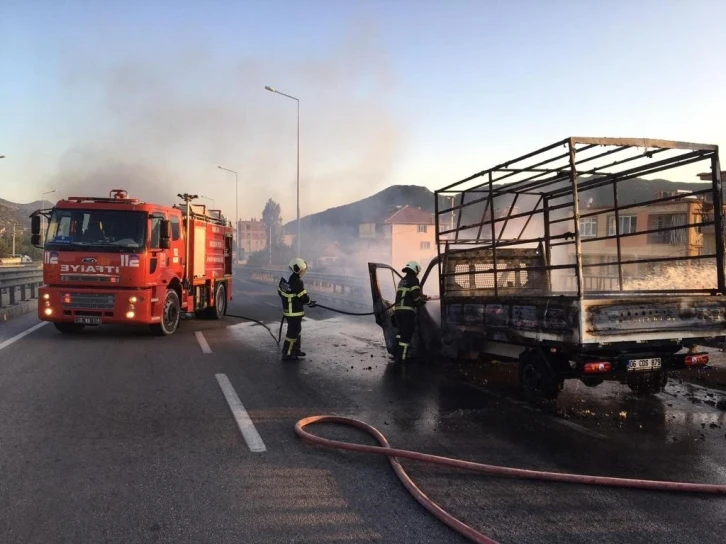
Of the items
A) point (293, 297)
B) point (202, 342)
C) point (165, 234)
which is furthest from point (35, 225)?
point (293, 297)

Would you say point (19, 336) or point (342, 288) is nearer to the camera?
point (19, 336)

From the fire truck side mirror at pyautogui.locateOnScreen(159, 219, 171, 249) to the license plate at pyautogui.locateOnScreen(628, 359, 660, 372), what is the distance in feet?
25.5

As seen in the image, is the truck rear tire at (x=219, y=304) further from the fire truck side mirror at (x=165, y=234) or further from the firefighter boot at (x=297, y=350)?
the firefighter boot at (x=297, y=350)

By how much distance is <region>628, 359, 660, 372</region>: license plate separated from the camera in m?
5.07

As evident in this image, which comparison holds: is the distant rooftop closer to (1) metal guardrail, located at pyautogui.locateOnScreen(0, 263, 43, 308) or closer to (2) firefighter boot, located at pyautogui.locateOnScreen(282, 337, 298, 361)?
(1) metal guardrail, located at pyautogui.locateOnScreen(0, 263, 43, 308)

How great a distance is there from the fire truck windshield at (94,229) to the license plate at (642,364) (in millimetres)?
7932

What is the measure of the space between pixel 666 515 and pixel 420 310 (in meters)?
5.02

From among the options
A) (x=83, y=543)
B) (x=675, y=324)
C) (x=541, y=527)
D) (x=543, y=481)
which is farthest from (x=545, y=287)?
(x=83, y=543)

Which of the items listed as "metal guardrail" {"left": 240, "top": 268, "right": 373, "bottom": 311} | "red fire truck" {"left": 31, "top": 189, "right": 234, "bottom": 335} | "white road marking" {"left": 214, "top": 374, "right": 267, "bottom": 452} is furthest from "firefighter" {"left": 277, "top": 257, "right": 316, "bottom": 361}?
"metal guardrail" {"left": 240, "top": 268, "right": 373, "bottom": 311}

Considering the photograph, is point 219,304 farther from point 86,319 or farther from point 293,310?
point 293,310

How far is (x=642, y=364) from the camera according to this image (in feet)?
16.8

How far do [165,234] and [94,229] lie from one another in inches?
50.0

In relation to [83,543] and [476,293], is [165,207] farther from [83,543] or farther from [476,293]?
[83,543]

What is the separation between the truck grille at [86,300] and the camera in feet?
30.9
